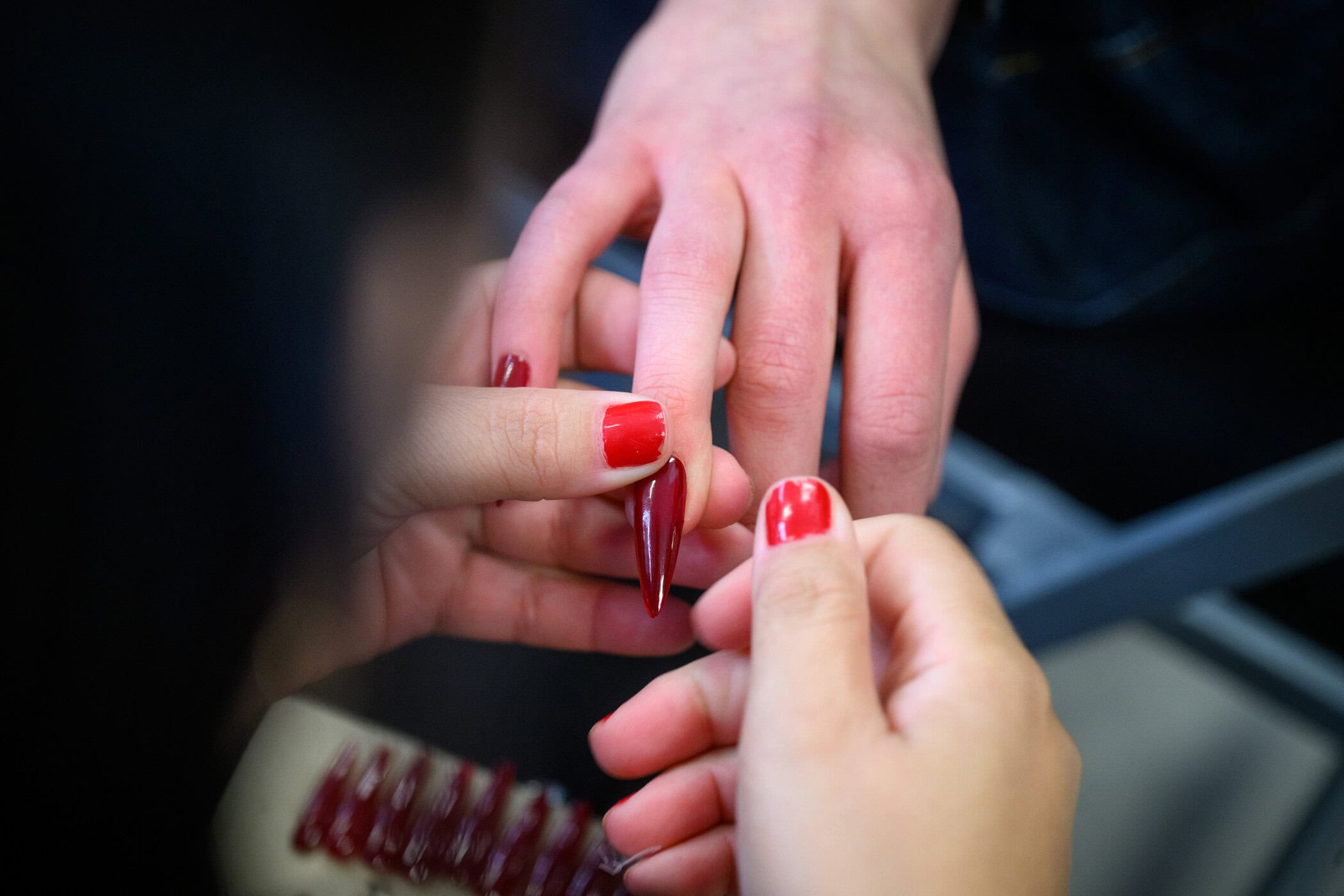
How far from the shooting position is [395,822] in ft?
1.13

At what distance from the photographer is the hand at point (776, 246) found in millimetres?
419

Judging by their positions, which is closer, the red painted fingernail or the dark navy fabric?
the red painted fingernail

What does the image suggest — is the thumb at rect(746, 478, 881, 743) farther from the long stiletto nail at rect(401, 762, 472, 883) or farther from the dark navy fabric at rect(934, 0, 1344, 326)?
the dark navy fabric at rect(934, 0, 1344, 326)

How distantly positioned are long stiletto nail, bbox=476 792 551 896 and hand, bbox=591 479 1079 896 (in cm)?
5

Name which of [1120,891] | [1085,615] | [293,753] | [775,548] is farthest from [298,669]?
[1085,615]

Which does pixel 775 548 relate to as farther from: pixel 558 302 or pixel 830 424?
pixel 830 424

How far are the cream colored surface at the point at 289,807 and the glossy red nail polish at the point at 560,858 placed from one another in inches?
1.3

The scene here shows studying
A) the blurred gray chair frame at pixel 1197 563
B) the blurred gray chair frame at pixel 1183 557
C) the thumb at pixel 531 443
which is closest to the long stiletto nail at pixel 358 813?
the thumb at pixel 531 443

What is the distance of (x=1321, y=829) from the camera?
0.71m

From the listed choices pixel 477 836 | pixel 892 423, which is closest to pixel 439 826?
pixel 477 836

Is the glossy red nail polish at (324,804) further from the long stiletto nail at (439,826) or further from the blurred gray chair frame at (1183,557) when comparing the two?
the blurred gray chair frame at (1183,557)

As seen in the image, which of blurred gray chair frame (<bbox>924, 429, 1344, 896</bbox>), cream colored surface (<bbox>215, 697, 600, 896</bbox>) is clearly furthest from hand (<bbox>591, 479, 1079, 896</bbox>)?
blurred gray chair frame (<bbox>924, 429, 1344, 896</bbox>)

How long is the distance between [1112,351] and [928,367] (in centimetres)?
53

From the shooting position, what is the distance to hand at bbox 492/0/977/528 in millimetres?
419
